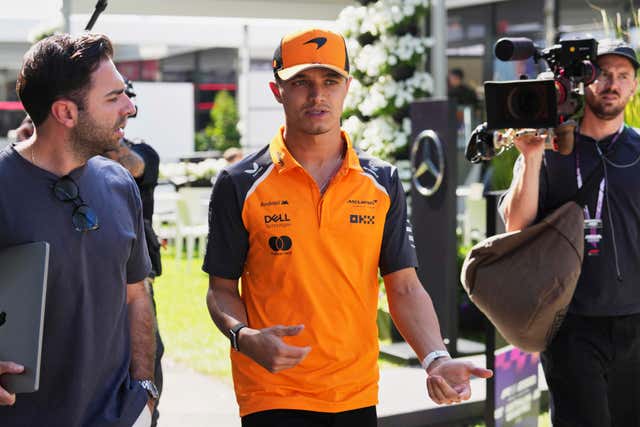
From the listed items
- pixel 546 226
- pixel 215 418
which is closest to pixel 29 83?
pixel 546 226

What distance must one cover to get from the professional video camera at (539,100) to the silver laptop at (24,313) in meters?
1.88

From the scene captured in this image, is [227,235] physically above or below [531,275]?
above

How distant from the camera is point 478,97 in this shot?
49.0 feet

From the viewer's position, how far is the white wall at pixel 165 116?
21922 mm

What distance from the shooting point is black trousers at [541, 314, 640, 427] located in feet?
13.7

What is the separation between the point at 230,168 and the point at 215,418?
346 centimetres

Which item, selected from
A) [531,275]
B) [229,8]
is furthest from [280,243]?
[229,8]

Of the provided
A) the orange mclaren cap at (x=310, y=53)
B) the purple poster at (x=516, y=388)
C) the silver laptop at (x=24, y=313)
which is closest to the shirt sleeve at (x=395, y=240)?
the orange mclaren cap at (x=310, y=53)

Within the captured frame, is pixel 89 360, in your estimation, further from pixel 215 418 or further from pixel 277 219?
pixel 215 418

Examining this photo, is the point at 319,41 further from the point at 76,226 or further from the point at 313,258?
the point at 76,226

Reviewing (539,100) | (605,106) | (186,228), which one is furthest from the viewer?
(186,228)

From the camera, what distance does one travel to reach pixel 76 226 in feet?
9.16

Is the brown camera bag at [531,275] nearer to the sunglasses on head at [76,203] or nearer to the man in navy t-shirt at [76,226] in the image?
the man in navy t-shirt at [76,226]

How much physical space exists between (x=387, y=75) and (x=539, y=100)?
6604mm
